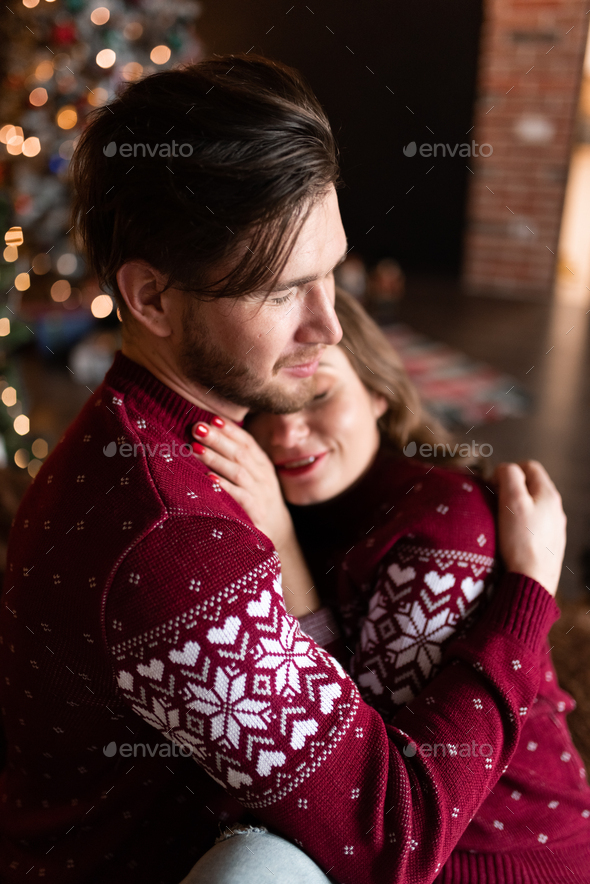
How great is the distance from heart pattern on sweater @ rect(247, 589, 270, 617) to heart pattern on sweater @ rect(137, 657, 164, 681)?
11cm

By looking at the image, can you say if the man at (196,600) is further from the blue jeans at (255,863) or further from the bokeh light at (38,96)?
the bokeh light at (38,96)

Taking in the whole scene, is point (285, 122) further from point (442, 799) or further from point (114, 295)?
point (442, 799)

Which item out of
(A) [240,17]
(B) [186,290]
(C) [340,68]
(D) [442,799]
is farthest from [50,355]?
(D) [442,799]

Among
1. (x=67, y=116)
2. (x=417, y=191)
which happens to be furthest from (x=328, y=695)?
(x=417, y=191)

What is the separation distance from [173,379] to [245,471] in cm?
17

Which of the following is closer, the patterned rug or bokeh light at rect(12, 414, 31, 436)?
bokeh light at rect(12, 414, 31, 436)

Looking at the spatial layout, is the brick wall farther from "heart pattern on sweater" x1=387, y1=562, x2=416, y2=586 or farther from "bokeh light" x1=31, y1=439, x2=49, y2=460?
"heart pattern on sweater" x1=387, y1=562, x2=416, y2=586

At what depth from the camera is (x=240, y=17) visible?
2693 mm

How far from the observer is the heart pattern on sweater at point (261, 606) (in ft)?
2.47

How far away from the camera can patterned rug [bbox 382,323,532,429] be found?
10.4ft

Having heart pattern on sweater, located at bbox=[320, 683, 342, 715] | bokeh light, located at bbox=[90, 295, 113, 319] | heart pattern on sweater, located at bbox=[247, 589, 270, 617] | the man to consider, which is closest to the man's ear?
the man

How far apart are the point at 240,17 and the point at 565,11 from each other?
236 cm

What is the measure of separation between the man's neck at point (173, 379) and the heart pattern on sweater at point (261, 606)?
34 cm

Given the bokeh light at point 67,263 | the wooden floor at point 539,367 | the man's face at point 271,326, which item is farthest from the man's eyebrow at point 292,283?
the bokeh light at point 67,263
